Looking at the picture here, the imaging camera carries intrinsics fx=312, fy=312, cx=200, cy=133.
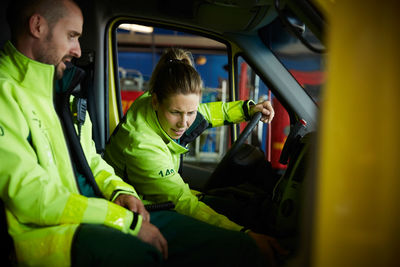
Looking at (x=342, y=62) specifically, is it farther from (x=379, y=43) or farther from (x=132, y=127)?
(x=132, y=127)

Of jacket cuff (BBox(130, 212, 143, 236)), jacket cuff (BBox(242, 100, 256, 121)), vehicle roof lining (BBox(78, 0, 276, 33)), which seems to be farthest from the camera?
jacket cuff (BBox(242, 100, 256, 121))

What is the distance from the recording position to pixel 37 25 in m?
1.08

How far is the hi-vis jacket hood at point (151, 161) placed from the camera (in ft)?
4.25

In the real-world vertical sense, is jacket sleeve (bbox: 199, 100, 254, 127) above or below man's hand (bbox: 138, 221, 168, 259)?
above

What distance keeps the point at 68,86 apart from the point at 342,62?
950 millimetres

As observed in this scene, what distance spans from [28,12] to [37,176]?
1.94ft

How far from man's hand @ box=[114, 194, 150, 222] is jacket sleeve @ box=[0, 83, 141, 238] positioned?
14 centimetres

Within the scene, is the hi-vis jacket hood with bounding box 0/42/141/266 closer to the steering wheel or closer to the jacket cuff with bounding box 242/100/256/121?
the steering wheel

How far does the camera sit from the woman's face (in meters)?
1.45

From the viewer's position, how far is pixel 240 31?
1.87 meters

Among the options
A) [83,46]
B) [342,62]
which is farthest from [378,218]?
[83,46]

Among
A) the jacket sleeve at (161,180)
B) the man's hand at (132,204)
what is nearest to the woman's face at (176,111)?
the jacket sleeve at (161,180)

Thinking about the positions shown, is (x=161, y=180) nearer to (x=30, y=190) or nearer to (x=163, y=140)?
(x=163, y=140)

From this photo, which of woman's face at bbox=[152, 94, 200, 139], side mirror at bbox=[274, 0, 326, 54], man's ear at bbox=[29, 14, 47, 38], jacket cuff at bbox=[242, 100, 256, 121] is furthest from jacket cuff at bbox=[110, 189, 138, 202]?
jacket cuff at bbox=[242, 100, 256, 121]
